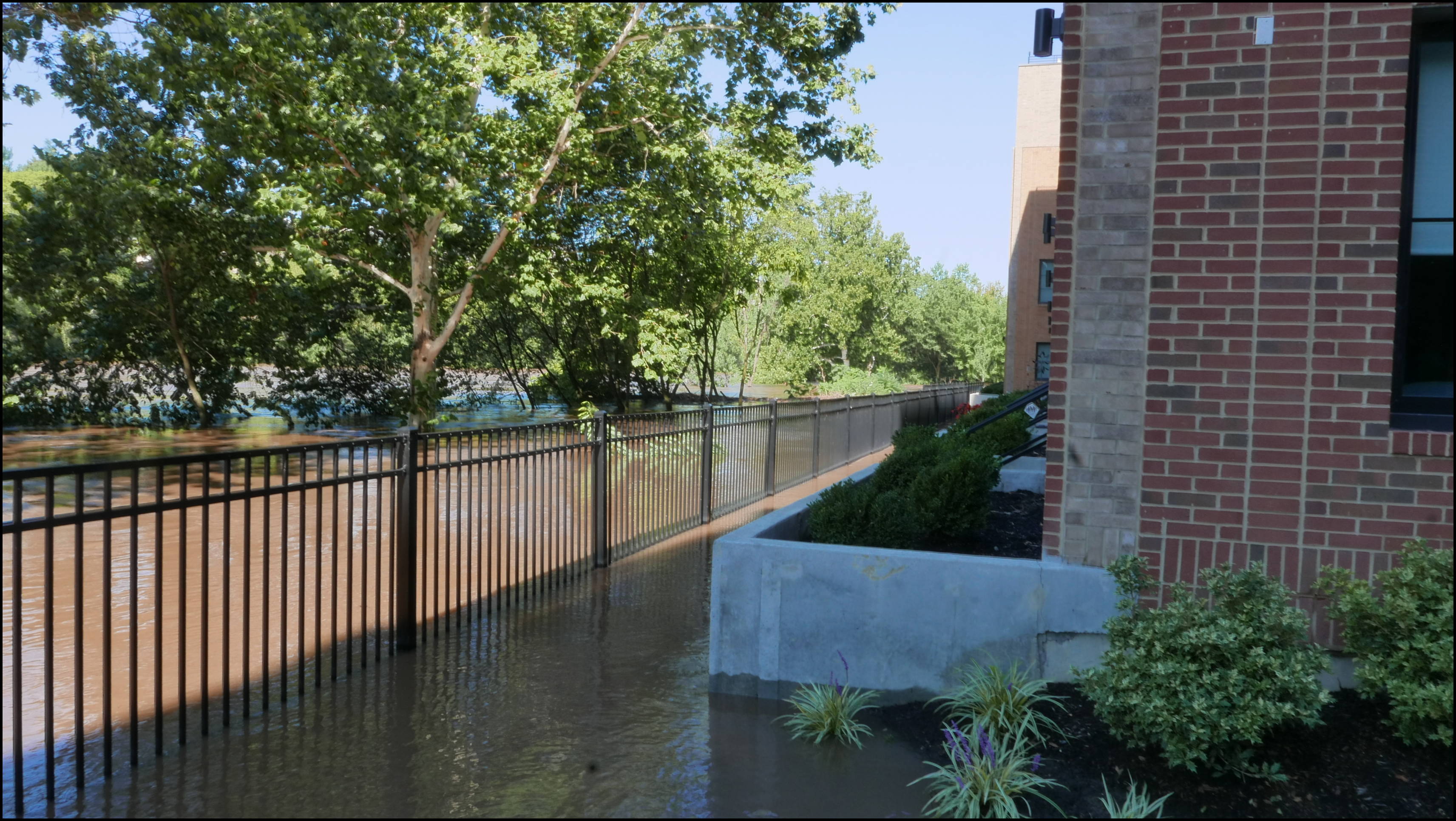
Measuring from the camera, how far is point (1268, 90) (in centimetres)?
471

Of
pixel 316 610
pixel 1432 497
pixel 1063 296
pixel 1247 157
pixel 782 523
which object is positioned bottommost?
pixel 316 610

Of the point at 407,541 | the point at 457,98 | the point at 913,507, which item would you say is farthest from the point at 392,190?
the point at 913,507

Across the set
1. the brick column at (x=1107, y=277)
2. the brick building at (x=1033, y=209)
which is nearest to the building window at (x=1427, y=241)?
the brick column at (x=1107, y=277)

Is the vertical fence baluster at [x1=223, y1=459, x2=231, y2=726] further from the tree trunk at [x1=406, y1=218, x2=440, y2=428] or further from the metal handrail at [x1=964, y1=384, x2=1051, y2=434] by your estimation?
the tree trunk at [x1=406, y1=218, x2=440, y2=428]

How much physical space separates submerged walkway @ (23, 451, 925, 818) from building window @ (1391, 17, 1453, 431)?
2980 millimetres

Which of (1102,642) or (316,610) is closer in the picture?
(1102,642)

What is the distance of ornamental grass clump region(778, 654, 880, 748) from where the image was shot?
487cm

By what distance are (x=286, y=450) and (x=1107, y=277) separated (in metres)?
4.28

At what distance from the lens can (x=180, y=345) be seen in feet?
55.2

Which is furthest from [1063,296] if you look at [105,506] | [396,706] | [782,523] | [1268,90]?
[105,506]

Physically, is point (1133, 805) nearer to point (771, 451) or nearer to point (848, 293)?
point (771, 451)

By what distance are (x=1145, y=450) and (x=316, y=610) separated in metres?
4.51

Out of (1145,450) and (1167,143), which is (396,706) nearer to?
(1145,450)

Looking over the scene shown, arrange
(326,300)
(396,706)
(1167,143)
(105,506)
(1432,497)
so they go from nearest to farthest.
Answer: (105,506)
(1432,497)
(1167,143)
(396,706)
(326,300)
